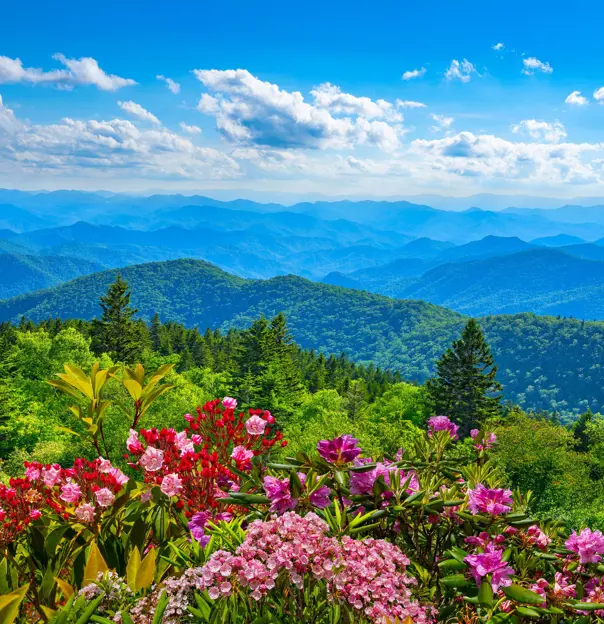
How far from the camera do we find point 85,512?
260 centimetres

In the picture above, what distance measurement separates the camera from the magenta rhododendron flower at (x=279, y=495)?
2.51 metres

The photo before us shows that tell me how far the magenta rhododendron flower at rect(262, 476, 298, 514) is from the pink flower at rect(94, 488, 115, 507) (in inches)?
33.9

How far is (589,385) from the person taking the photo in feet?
566

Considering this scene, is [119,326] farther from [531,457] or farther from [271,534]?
[271,534]

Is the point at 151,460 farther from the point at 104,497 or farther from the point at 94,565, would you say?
the point at 94,565

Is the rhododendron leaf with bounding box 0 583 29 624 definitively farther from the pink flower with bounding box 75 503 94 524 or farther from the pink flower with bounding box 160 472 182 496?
the pink flower with bounding box 160 472 182 496

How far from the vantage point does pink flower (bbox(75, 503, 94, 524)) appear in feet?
8.51

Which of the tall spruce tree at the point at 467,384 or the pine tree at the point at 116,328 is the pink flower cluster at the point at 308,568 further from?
the pine tree at the point at 116,328

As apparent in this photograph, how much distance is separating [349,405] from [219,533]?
139ft

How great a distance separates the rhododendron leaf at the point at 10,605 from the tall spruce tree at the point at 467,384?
3860 cm

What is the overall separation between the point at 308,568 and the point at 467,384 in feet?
131

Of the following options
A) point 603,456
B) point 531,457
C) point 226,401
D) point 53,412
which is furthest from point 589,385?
point 226,401

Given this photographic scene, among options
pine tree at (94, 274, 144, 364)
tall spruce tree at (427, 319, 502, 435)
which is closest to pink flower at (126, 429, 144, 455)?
tall spruce tree at (427, 319, 502, 435)

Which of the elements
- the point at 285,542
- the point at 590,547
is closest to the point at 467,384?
the point at 590,547
